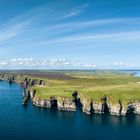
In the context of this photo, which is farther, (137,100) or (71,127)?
(137,100)

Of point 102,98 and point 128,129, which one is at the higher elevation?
point 102,98

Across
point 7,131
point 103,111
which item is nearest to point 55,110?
point 103,111

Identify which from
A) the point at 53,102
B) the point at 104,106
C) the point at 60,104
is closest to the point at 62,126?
the point at 104,106

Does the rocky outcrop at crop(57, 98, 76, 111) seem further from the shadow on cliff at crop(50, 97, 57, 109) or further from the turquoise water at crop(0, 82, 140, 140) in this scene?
the turquoise water at crop(0, 82, 140, 140)

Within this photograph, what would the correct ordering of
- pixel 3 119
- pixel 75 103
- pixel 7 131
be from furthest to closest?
pixel 75 103, pixel 3 119, pixel 7 131

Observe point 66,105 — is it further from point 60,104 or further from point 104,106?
point 104,106

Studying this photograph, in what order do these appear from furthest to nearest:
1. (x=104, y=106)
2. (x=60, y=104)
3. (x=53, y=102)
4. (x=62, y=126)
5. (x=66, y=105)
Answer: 1. (x=53, y=102)
2. (x=60, y=104)
3. (x=66, y=105)
4. (x=104, y=106)
5. (x=62, y=126)

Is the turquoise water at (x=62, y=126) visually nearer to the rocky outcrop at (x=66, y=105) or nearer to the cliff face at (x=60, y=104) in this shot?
the rocky outcrop at (x=66, y=105)

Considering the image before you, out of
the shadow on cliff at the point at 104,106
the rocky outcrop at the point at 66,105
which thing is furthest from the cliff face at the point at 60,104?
the shadow on cliff at the point at 104,106

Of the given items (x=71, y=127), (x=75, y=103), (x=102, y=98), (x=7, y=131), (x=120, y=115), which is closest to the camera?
(x=7, y=131)

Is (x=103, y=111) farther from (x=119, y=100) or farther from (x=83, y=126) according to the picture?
(x=83, y=126)
